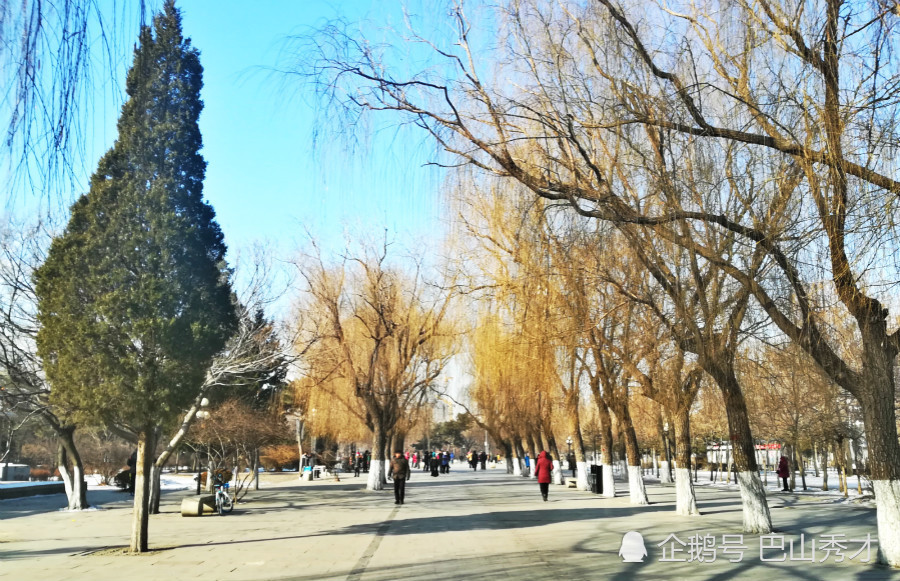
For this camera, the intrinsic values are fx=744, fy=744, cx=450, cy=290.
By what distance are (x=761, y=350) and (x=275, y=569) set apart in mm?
9513

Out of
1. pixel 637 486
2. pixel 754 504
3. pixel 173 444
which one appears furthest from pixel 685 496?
pixel 173 444

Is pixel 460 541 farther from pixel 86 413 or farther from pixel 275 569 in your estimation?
pixel 86 413

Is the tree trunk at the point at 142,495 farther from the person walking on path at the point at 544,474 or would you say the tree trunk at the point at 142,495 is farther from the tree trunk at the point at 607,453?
the tree trunk at the point at 607,453

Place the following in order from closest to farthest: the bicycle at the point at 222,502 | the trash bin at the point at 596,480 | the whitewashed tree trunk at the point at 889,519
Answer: the whitewashed tree trunk at the point at 889,519 → the bicycle at the point at 222,502 → the trash bin at the point at 596,480

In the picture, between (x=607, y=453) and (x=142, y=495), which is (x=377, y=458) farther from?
(x=142, y=495)

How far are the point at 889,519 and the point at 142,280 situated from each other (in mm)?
11489

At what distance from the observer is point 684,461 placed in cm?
1662

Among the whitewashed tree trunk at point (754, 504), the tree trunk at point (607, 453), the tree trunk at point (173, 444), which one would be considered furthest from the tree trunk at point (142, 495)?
the tree trunk at point (607, 453)

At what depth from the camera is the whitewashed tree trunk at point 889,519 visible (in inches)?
355

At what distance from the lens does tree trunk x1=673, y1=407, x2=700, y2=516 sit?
1645 centimetres

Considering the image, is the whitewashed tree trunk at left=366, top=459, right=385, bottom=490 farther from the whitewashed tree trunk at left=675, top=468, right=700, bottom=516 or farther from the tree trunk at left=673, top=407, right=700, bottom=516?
the whitewashed tree trunk at left=675, top=468, right=700, bottom=516

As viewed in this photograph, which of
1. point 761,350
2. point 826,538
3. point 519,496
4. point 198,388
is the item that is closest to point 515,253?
point 761,350

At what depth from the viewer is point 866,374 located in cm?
935

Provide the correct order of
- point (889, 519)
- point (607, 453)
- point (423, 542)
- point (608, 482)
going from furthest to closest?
point (608, 482)
point (607, 453)
point (423, 542)
point (889, 519)
